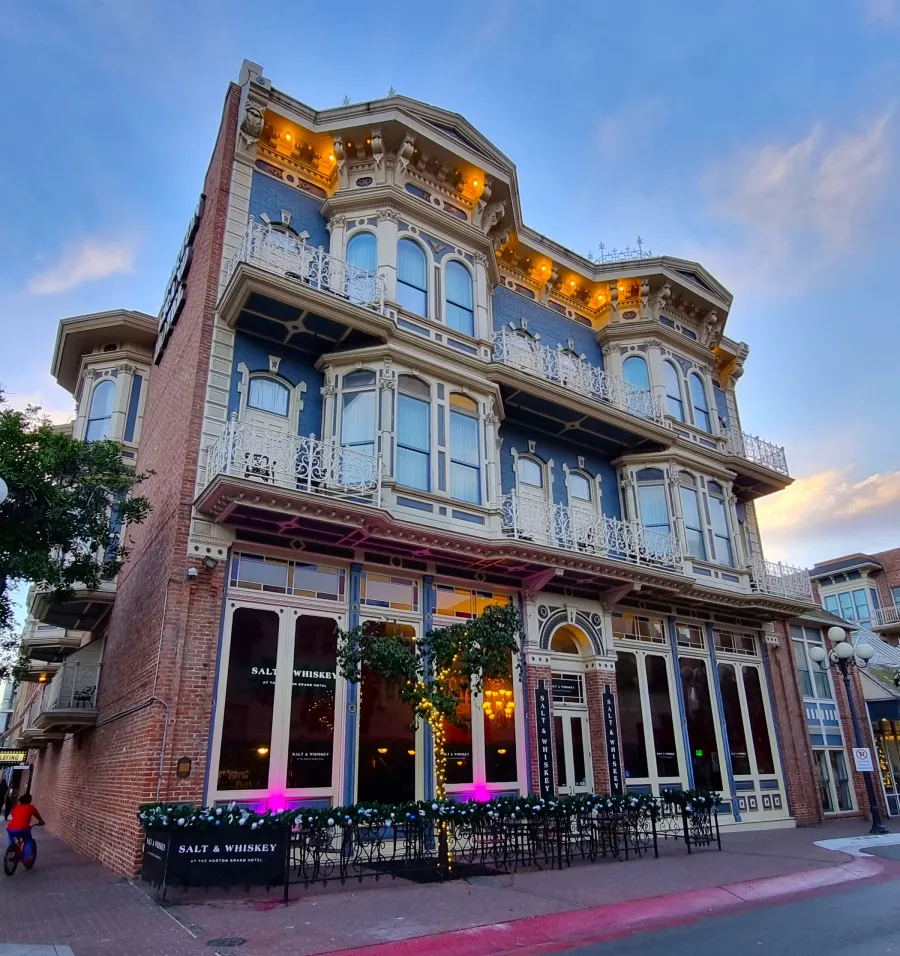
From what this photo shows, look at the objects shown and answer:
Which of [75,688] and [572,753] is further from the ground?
[75,688]

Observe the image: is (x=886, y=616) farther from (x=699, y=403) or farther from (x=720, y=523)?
(x=699, y=403)

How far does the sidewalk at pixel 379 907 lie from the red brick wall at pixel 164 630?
4.70 feet

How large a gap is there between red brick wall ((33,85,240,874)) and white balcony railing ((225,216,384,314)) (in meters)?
0.97

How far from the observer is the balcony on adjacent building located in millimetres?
38844

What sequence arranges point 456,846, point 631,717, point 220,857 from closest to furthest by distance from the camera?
point 220,857 → point 456,846 → point 631,717

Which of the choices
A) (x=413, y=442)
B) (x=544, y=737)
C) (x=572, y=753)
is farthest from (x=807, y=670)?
(x=413, y=442)

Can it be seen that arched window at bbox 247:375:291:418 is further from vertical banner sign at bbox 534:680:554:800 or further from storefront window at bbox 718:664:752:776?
storefront window at bbox 718:664:752:776

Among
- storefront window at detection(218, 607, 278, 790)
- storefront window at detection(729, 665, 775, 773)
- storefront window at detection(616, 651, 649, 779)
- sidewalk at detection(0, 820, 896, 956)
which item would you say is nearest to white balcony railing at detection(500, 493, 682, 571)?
storefront window at detection(616, 651, 649, 779)

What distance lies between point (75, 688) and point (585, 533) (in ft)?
41.3

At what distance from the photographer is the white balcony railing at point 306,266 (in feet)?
46.4

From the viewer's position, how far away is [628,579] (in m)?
16.8

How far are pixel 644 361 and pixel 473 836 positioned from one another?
1441 centimetres

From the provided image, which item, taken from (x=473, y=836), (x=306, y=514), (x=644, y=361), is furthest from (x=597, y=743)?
(x=644, y=361)

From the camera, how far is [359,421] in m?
14.6
